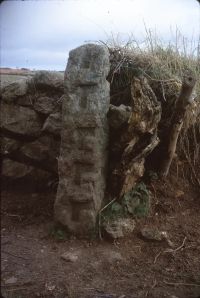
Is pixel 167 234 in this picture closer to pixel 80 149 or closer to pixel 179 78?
pixel 80 149

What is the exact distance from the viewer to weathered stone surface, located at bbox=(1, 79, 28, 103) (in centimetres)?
197

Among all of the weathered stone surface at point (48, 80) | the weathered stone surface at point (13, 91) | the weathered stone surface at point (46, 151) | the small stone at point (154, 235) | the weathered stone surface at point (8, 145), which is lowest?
the small stone at point (154, 235)

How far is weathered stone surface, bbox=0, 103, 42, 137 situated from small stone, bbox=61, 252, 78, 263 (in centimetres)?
53

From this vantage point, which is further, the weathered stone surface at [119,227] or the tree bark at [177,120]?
the tree bark at [177,120]

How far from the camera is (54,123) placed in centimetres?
228

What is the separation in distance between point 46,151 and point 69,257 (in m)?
0.75

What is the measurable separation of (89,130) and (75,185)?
0.29m

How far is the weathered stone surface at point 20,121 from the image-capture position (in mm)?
1719

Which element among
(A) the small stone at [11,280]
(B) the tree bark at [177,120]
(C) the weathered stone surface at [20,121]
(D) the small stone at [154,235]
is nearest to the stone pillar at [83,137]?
(C) the weathered stone surface at [20,121]

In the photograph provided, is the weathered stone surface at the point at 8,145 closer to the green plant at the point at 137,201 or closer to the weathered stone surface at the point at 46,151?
the weathered stone surface at the point at 46,151

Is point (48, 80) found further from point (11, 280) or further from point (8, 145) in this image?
point (11, 280)

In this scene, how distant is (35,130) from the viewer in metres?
2.03

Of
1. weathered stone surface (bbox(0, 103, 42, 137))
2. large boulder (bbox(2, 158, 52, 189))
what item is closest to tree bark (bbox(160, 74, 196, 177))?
weathered stone surface (bbox(0, 103, 42, 137))

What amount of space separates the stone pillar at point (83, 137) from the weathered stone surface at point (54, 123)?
153 millimetres
